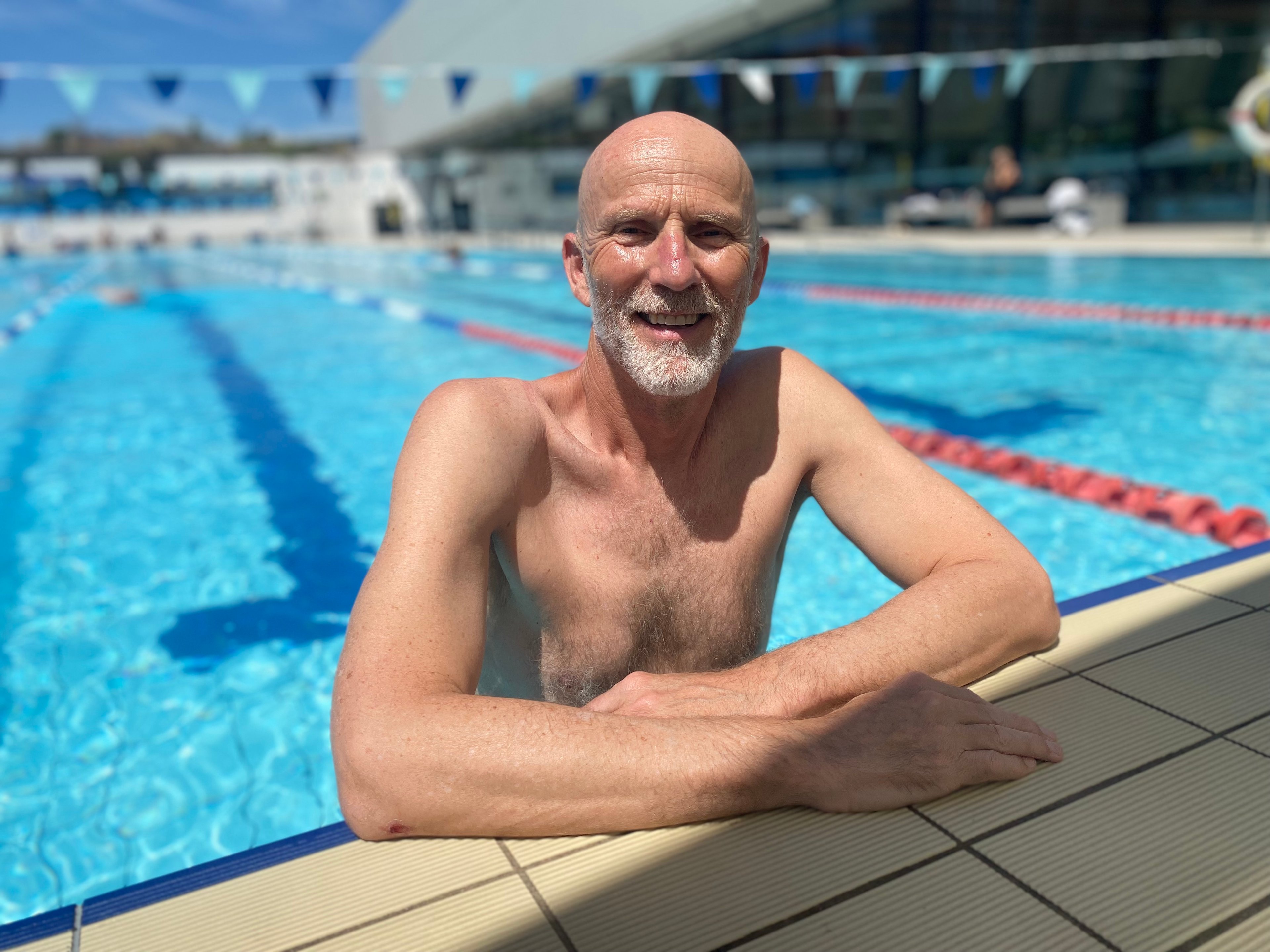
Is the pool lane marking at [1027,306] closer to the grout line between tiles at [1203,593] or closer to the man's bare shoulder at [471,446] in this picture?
the grout line between tiles at [1203,593]

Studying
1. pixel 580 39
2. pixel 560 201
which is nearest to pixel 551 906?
pixel 580 39

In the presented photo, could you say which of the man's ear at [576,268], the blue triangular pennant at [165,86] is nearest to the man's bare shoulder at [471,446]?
the man's ear at [576,268]

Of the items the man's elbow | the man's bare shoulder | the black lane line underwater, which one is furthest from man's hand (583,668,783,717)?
the black lane line underwater

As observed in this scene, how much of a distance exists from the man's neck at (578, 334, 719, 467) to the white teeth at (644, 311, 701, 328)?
129 millimetres

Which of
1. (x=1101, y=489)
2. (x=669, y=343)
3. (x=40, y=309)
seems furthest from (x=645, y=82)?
(x=669, y=343)

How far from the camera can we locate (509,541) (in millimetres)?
1655

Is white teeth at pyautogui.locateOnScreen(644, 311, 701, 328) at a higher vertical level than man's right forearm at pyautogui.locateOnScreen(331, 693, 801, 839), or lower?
higher

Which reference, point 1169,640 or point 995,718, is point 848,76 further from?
point 995,718

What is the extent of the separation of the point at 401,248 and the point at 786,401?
2960 cm

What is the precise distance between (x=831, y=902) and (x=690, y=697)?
1.35 ft

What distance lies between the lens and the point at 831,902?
3.55 ft

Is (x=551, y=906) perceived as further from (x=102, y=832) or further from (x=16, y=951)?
(x=102, y=832)

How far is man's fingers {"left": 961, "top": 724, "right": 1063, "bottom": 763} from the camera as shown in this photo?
131cm

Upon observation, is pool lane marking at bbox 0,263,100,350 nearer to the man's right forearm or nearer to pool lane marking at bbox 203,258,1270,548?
pool lane marking at bbox 203,258,1270,548
